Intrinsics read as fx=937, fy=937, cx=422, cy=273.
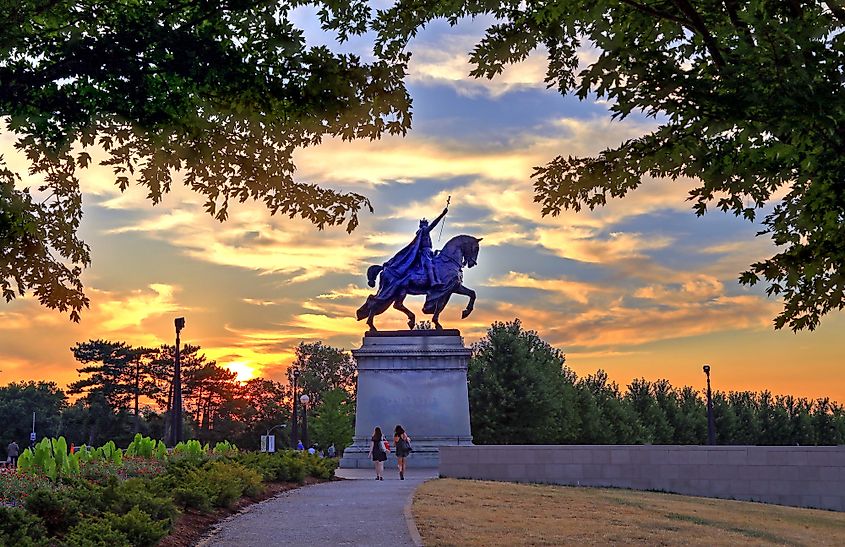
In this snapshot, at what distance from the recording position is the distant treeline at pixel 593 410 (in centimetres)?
5669

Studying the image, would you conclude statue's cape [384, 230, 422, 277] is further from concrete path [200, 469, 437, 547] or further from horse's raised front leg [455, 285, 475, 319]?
concrete path [200, 469, 437, 547]

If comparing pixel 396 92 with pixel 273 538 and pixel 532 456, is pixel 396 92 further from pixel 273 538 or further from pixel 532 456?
pixel 532 456

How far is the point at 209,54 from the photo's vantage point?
1150 cm

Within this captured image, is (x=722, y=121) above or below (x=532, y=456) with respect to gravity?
above

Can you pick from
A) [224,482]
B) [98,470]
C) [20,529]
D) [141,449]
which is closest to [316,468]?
[141,449]

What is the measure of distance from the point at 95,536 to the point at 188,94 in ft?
18.5

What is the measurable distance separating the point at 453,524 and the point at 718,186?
7941 millimetres

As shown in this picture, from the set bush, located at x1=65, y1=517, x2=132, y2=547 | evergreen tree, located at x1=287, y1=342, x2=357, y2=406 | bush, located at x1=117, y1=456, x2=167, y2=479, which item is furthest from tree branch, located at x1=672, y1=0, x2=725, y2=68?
evergreen tree, located at x1=287, y1=342, x2=357, y2=406

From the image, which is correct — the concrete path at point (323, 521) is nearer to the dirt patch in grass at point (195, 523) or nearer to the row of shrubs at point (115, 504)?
the dirt patch in grass at point (195, 523)

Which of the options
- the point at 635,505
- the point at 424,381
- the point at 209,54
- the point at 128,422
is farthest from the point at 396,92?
the point at 128,422

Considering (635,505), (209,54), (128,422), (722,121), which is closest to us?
(722,121)

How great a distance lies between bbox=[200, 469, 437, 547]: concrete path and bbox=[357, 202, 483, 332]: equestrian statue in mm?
Answer: 19413

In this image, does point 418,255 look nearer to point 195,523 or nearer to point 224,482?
point 224,482

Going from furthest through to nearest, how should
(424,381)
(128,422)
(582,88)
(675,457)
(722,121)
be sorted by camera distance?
(128,422)
(424,381)
(675,457)
(582,88)
(722,121)
